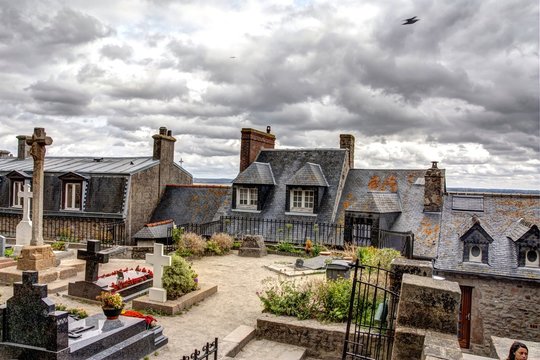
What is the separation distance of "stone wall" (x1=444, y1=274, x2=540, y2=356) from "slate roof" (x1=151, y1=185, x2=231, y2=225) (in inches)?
555

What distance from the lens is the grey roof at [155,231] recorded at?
21.3 meters

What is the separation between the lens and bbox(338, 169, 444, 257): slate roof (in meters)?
20.6

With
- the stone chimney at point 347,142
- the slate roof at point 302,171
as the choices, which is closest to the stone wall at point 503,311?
the slate roof at point 302,171

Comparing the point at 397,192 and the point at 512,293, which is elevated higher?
the point at 397,192

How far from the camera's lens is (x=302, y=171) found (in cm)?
2362

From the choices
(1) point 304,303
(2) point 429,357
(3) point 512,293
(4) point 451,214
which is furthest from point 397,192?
(2) point 429,357

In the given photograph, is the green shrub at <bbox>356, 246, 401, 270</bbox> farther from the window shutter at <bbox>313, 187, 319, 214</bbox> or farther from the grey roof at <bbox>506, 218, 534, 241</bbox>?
the grey roof at <bbox>506, 218, 534, 241</bbox>

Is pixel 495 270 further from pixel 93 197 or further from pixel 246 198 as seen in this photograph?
pixel 93 197

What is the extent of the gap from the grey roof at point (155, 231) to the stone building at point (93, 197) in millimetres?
1755

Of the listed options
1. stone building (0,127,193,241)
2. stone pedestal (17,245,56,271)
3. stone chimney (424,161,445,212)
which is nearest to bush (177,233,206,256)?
stone pedestal (17,245,56,271)

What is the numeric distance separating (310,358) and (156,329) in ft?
10.7

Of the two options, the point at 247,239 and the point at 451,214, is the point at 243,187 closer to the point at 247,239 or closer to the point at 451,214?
the point at 247,239

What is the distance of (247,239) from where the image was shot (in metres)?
18.8

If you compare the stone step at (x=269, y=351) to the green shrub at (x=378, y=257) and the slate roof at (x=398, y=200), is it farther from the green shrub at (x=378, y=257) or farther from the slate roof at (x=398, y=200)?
the slate roof at (x=398, y=200)
